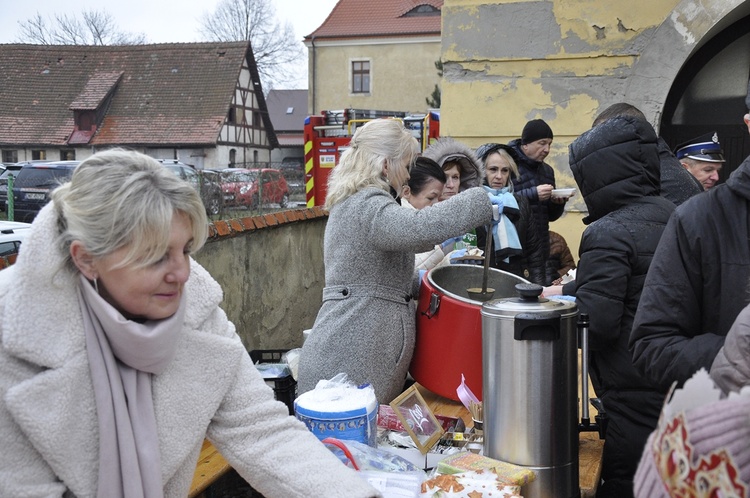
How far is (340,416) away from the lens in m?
2.07

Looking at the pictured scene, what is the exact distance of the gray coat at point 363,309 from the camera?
2.76 meters

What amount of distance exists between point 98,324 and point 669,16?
5125mm

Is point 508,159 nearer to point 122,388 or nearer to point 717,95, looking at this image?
point 717,95

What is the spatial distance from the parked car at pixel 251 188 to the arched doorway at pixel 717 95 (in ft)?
40.0

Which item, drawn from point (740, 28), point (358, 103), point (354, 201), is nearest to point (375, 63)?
point (358, 103)

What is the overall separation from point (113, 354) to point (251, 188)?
16.9 metres

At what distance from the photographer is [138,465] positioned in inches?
62.6

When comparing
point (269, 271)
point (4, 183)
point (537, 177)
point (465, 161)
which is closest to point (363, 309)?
point (465, 161)

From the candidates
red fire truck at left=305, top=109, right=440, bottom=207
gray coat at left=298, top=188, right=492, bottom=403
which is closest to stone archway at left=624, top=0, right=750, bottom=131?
gray coat at left=298, top=188, right=492, bottom=403

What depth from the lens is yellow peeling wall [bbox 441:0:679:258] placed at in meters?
5.69

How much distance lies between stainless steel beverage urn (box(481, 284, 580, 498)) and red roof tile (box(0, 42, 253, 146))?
118ft

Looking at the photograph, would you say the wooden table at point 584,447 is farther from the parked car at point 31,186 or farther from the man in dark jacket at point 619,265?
the parked car at point 31,186

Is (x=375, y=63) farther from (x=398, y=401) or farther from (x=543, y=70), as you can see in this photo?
(x=398, y=401)

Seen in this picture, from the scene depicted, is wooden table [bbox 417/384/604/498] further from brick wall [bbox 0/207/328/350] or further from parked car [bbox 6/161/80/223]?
parked car [bbox 6/161/80/223]
